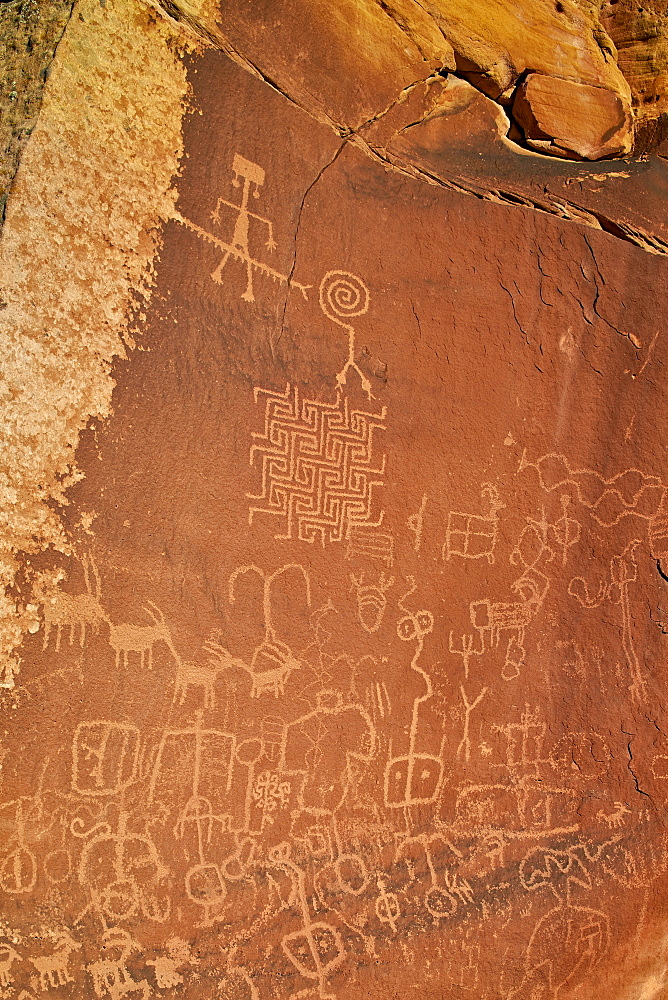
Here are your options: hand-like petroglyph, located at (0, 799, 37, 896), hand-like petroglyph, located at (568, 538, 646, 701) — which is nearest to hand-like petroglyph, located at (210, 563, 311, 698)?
hand-like petroglyph, located at (0, 799, 37, 896)

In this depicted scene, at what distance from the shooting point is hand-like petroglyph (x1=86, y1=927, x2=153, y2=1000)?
1.82 m

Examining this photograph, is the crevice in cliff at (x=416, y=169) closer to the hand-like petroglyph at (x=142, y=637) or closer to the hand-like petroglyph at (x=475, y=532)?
the hand-like petroglyph at (x=475, y=532)

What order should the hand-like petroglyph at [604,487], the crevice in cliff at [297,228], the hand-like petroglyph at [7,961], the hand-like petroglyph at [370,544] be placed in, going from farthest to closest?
the hand-like petroglyph at [604,487]
the hand-like petroglyph at [370,544]
the crevice in cliff at [297,228]
the hand-like petroglyph at [7,961]

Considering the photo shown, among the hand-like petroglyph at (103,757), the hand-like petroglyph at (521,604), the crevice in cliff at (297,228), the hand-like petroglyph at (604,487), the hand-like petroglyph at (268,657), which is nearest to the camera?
the hand-like petroglyph at (103,757)

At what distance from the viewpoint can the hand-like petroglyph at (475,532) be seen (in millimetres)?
2574

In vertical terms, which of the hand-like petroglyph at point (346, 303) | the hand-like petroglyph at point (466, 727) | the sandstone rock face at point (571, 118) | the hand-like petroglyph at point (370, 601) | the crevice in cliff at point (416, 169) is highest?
the sandstone rock face at point (571, 118)

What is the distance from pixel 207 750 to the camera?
2025 mm

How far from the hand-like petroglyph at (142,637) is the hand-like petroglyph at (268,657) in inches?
8.2

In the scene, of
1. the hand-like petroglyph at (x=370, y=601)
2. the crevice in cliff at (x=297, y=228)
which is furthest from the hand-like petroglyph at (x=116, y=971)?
the crevice in cliff at (x=297, y=228)

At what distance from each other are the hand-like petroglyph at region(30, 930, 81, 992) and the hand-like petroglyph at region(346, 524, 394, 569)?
1.25m

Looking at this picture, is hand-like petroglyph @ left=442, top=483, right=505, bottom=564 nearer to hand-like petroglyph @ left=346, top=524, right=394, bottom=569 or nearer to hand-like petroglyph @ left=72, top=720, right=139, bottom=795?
hand-like petroglyph @ left=346, top=524, right=394, bottom=569

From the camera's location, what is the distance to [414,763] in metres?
2.42

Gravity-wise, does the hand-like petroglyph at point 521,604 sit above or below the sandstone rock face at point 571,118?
below

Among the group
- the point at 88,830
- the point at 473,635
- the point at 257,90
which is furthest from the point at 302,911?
the point at 257,90
